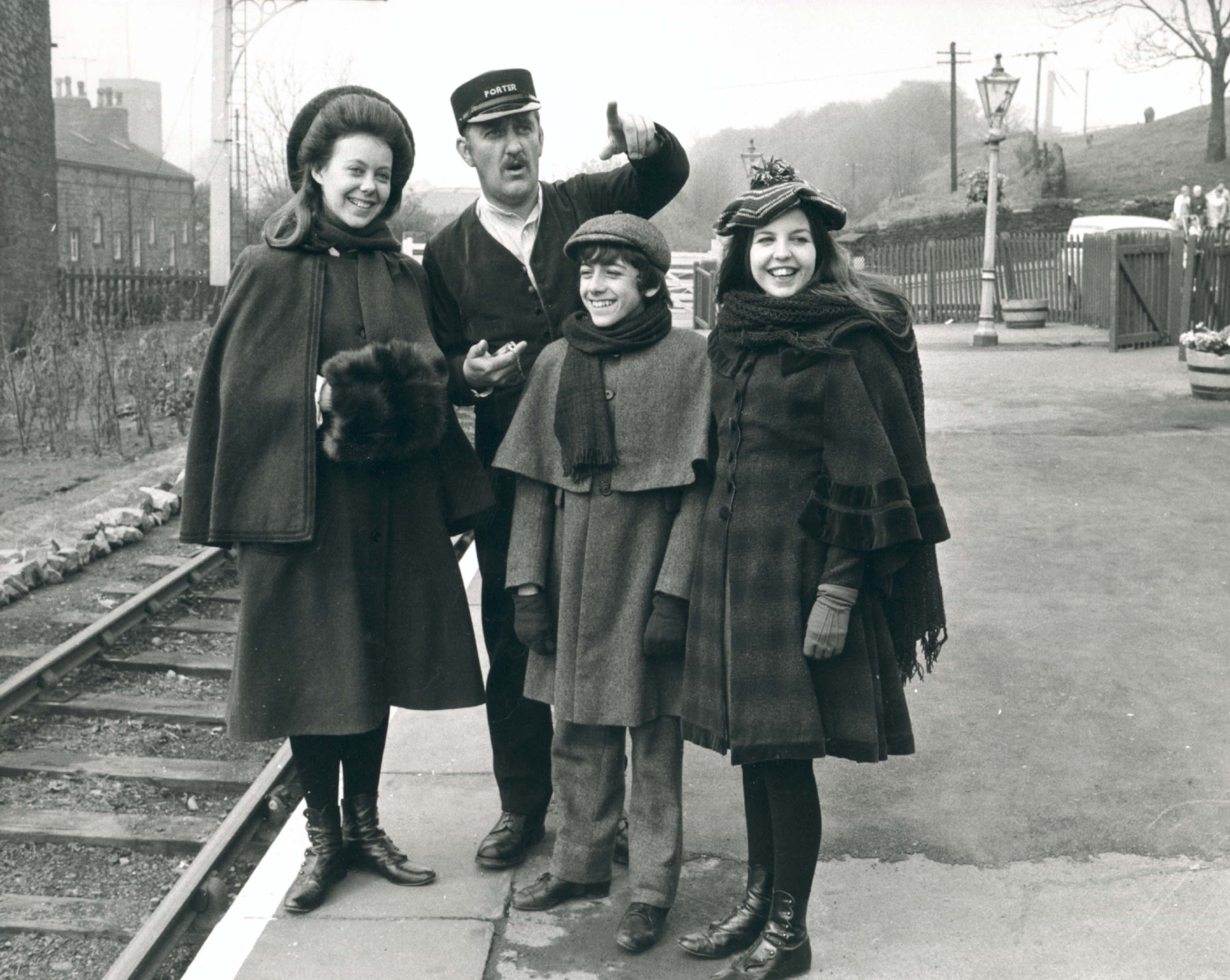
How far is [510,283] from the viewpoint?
4230 mm

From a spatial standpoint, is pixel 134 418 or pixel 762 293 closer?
pixel 762 293

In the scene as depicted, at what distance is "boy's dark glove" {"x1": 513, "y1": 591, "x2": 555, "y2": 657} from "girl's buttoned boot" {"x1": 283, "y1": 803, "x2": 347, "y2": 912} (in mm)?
811

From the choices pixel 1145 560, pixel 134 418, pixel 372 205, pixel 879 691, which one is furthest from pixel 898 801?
pixel 134 418

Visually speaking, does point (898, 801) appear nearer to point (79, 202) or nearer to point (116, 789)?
point (116, 789)

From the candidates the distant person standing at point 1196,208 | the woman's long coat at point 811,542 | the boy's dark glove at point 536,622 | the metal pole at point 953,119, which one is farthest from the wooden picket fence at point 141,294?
the metal pole at point 953,119

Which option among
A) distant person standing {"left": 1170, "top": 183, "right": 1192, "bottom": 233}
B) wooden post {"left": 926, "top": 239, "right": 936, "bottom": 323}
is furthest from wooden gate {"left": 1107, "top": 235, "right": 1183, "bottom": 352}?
distant person standing {"left": 1170, "top": 183, "right": 1192, "bottom": 233}

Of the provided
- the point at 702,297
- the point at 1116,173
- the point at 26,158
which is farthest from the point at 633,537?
the point at 1116,173

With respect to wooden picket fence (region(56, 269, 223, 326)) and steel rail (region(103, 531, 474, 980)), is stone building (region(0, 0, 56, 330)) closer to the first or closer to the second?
wooden picket fence (region(56, 269, 223, 326))

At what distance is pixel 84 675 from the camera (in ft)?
21.5

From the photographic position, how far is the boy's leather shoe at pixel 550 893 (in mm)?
3895

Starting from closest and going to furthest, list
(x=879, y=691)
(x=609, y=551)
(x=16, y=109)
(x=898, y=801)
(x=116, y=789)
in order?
(x=879, y=691)
(x=609, y=551)
(x=898, y=801)
(x=116, y=789)
(x=16, y=109)

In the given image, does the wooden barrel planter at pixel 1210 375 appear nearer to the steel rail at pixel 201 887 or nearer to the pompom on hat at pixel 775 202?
the steel rail at pixel 201 887

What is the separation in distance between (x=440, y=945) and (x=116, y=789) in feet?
7.32

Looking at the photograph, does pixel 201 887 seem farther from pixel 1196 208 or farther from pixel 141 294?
pixel 1196 208
